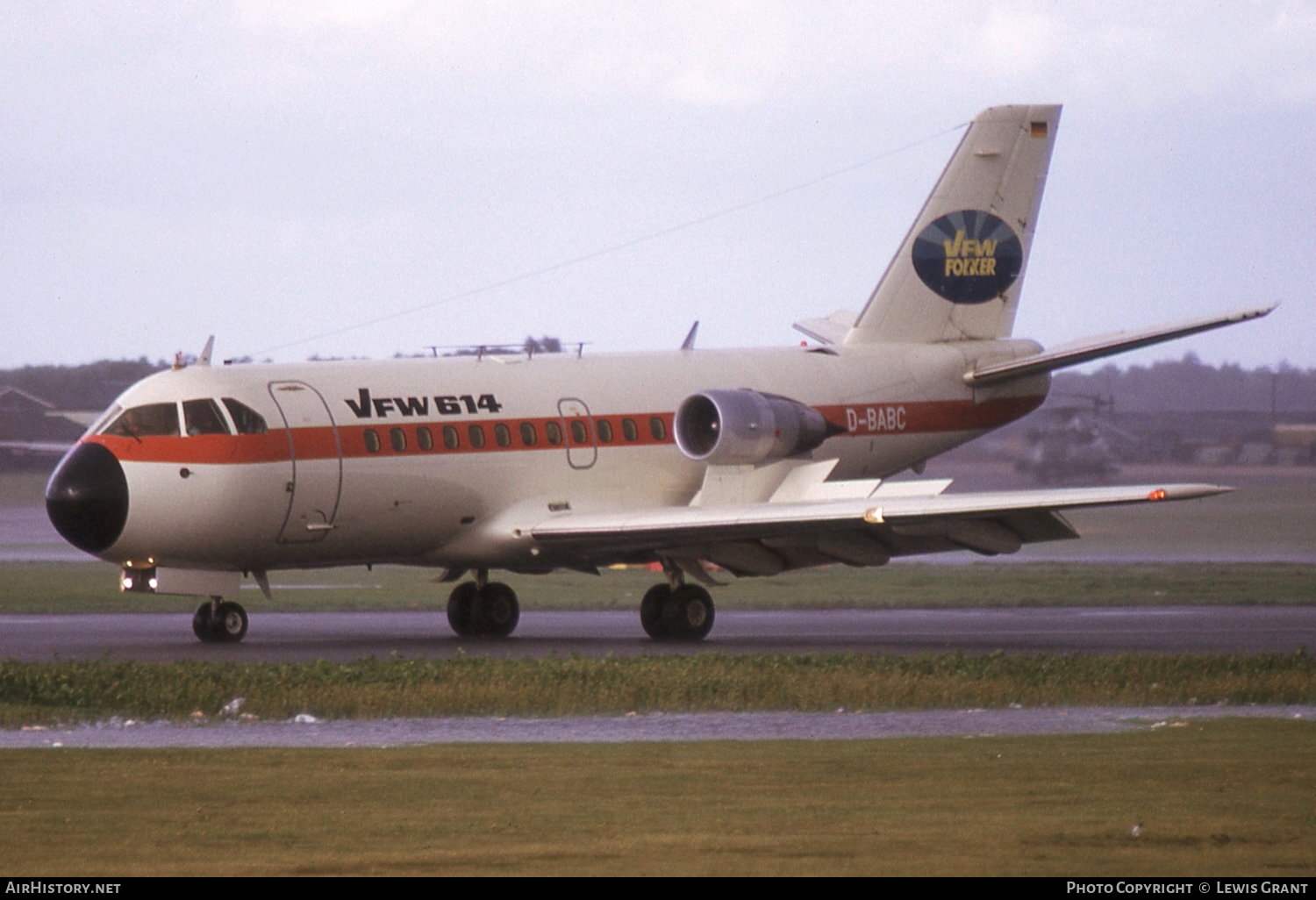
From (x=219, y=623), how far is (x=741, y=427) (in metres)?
7.74

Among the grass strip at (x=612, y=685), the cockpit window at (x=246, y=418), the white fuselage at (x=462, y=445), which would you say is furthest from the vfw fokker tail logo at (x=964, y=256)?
the grass strip at (x=612, y=685)

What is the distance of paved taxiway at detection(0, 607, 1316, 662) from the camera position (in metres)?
25.5

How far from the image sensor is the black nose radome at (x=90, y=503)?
25.6 meters

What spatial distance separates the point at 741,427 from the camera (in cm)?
2944

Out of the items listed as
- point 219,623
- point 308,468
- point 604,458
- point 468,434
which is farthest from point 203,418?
point 604,458

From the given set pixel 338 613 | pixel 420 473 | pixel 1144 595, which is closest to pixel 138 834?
pixel 420 473

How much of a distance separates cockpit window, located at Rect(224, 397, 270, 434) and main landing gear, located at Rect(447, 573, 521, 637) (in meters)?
4.38

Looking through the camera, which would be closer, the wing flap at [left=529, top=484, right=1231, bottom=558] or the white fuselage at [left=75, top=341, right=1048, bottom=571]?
the wing flap at [left=529, top=484, right=1231, bottom=558]

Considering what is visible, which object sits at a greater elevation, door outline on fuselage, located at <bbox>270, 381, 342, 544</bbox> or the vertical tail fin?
the vertical tail fin

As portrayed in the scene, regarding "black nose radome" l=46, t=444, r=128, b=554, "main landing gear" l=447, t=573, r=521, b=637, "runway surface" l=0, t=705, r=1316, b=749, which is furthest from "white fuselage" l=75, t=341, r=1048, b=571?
"runway surface" l=0, t=705, r=1316, b=749

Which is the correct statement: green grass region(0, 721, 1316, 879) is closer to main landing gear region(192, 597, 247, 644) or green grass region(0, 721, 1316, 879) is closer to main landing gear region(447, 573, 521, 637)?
main landing gear region(192, 597, 247, 644)

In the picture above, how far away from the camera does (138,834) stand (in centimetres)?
1200

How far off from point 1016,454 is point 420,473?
112 feet

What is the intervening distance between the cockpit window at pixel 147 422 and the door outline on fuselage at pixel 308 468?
4.51ft
